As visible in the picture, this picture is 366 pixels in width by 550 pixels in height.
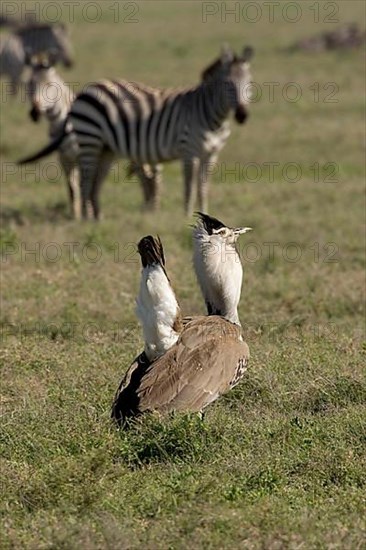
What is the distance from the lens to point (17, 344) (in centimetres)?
721

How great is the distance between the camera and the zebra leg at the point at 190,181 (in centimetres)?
1245

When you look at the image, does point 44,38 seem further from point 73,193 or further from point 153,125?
point 73,193

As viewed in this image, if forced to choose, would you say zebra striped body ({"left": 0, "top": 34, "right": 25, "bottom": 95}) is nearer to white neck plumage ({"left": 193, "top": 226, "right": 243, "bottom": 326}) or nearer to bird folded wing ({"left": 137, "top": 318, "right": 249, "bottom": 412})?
white neck plumage ({"left": 193, "top": 226, "right": 243, "bottom": 326})

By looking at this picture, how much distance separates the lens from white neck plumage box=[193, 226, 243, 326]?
6.00 metres

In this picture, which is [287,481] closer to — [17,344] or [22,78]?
[17,344]

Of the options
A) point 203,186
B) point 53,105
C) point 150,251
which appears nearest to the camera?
point 150,251

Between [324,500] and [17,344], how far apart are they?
301 cm

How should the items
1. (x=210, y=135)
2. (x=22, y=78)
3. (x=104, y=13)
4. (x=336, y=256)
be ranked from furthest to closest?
(x=104, y=13)
(x=22, y=78)
(x=210, y=135)
(x=336, y=256)

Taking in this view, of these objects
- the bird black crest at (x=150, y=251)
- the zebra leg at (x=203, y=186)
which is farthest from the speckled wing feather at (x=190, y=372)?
the zebra leg at (x=203, y=186)

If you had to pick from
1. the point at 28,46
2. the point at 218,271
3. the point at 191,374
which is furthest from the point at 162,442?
the point at 28,46

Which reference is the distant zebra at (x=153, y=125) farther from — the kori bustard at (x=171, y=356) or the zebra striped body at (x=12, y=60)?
the zebra striped body at (x=12, y=60)

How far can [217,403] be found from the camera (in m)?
6.05

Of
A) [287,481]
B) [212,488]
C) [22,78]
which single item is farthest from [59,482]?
[22,78]

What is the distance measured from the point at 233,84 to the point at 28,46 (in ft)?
49.0
